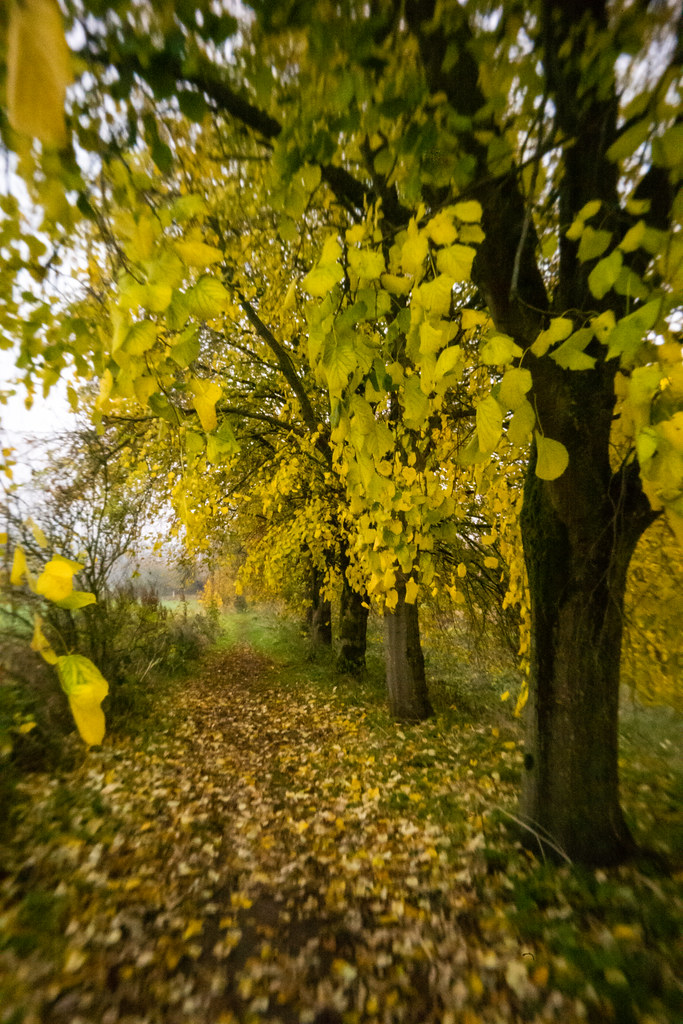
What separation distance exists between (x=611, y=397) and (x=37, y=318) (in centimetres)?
302

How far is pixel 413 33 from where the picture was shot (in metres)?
2.15

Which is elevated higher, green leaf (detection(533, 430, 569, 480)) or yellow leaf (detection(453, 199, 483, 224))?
yellow leaf (detection(453, 199, 483, 224))

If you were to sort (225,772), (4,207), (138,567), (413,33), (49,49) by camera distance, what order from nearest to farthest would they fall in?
1. (49,49)
2. (4,207)
3. (413,33)
4. (225,772)
5. (138,567)

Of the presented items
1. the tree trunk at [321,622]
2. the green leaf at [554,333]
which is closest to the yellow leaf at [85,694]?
the green leaf at [554,333]

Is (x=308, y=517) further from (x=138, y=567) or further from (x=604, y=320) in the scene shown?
(x=604, y=320)

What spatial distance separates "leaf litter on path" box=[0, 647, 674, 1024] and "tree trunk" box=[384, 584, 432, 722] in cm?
156

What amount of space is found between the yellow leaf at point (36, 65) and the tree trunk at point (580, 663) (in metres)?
2.68

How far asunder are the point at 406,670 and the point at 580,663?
4.44 meters

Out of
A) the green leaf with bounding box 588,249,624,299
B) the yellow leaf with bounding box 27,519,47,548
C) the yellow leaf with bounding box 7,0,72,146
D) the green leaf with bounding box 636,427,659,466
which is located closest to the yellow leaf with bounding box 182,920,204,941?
the yellow leaf with bounding box 27,519,47,548

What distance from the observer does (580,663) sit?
8.88ft

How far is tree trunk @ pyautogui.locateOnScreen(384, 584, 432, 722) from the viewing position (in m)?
6.78

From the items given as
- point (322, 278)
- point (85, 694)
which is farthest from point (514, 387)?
point (85, 694)

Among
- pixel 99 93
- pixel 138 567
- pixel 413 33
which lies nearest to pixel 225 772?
pixel 138 567

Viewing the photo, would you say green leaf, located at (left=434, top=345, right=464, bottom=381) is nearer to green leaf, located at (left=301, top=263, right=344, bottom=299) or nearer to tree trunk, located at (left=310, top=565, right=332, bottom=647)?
green leaf, located at (left=301, top=263, right=344, bottom=299)
